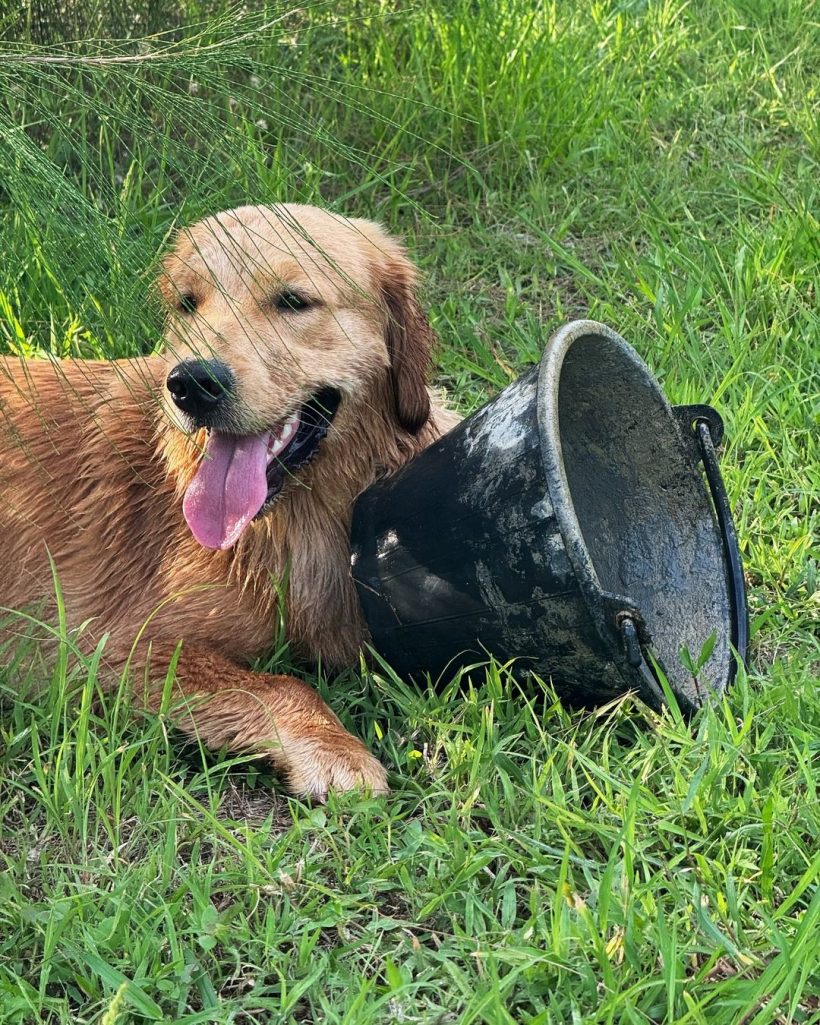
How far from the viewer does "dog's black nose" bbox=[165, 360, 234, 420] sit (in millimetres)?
2836

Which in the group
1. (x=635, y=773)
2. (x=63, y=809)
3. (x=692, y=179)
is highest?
(x=692, y=179)

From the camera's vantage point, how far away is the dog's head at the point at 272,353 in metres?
2.95

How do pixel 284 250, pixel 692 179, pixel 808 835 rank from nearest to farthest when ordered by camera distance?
1. pixel 808 835
2. pixel 284 250
3. pixel 692 179

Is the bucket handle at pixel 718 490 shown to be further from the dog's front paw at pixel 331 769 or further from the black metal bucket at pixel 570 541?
the dog's front paw at pixel 331 769

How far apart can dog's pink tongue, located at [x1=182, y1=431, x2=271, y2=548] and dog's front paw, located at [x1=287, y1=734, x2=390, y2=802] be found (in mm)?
544

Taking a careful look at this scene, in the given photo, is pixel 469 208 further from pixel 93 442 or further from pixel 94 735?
pixel 94 735

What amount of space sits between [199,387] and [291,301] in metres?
0.38

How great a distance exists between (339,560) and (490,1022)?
1.45 m

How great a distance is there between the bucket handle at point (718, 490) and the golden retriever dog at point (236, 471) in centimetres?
71

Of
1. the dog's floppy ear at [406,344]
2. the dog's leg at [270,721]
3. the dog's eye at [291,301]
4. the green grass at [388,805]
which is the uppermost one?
the dog's eye at [291,301]

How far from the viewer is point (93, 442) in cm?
338

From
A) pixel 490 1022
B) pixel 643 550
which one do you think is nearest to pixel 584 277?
pixel 643 550

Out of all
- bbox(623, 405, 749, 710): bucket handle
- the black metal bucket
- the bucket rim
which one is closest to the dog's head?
the black metal bucket

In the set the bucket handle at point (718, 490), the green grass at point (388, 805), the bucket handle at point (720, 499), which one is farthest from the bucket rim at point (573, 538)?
the bucket handle at point (718, 490)
